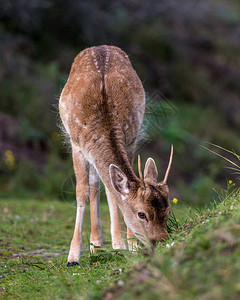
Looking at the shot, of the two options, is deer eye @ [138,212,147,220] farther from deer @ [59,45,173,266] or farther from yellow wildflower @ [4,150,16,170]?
yellow wildflower @ [4,150,16,170]

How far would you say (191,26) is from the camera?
2530 centimetres

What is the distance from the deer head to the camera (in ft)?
19.6

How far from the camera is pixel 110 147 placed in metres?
6.99

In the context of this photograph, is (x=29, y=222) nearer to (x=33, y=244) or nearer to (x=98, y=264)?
(x=33, y=244)

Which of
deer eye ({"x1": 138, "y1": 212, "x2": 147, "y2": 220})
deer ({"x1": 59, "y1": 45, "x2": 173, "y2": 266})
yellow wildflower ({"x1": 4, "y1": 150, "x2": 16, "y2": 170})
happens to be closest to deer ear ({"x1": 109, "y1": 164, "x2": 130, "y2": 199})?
deer ({"x1": 59, "y1": 45, "x2": 173, "y2": 266})

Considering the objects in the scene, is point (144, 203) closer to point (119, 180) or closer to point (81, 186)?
point (119, 180)

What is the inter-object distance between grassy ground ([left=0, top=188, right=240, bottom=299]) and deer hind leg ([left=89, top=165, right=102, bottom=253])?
48 centimetres

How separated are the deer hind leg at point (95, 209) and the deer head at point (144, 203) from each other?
1.30 m

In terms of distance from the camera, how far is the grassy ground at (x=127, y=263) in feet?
10.9

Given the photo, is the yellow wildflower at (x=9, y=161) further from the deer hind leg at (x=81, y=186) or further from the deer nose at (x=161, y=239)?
the deer nose at (x=161, y=239)

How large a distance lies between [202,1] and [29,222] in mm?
20445

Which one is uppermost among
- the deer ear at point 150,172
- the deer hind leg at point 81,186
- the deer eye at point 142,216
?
the deer ear at point 150,172

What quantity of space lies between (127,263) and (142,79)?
14920 mm

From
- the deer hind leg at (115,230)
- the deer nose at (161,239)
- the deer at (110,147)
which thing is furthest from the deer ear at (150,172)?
the deer nose at (161,239)
